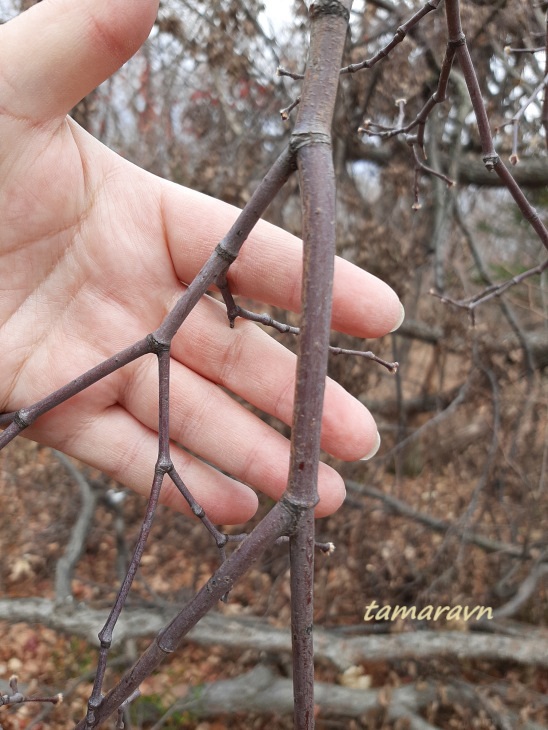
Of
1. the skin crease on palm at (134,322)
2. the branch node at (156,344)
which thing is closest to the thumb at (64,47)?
the skin crease on palm at (134,322)

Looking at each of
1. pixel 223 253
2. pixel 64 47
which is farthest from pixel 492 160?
pixel 64 47

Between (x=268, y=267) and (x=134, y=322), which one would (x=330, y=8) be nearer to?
(x=268, y=267)

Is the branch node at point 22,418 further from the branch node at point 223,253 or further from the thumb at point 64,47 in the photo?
the thumb at point 64,47

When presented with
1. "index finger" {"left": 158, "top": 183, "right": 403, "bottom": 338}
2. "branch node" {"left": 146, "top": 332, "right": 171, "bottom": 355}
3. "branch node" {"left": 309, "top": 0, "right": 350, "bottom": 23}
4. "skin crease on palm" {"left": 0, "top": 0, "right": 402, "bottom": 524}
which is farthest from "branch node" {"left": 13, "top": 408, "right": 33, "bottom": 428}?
"branch node" {"left": 309, "top": 0, "right": 350, "bottom": 23}

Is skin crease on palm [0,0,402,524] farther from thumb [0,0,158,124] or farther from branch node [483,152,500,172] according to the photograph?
branch node [483,152,500,172]

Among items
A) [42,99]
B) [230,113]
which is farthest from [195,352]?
Answer: [230,113]

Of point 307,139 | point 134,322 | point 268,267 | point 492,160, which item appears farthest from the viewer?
point 134,322
